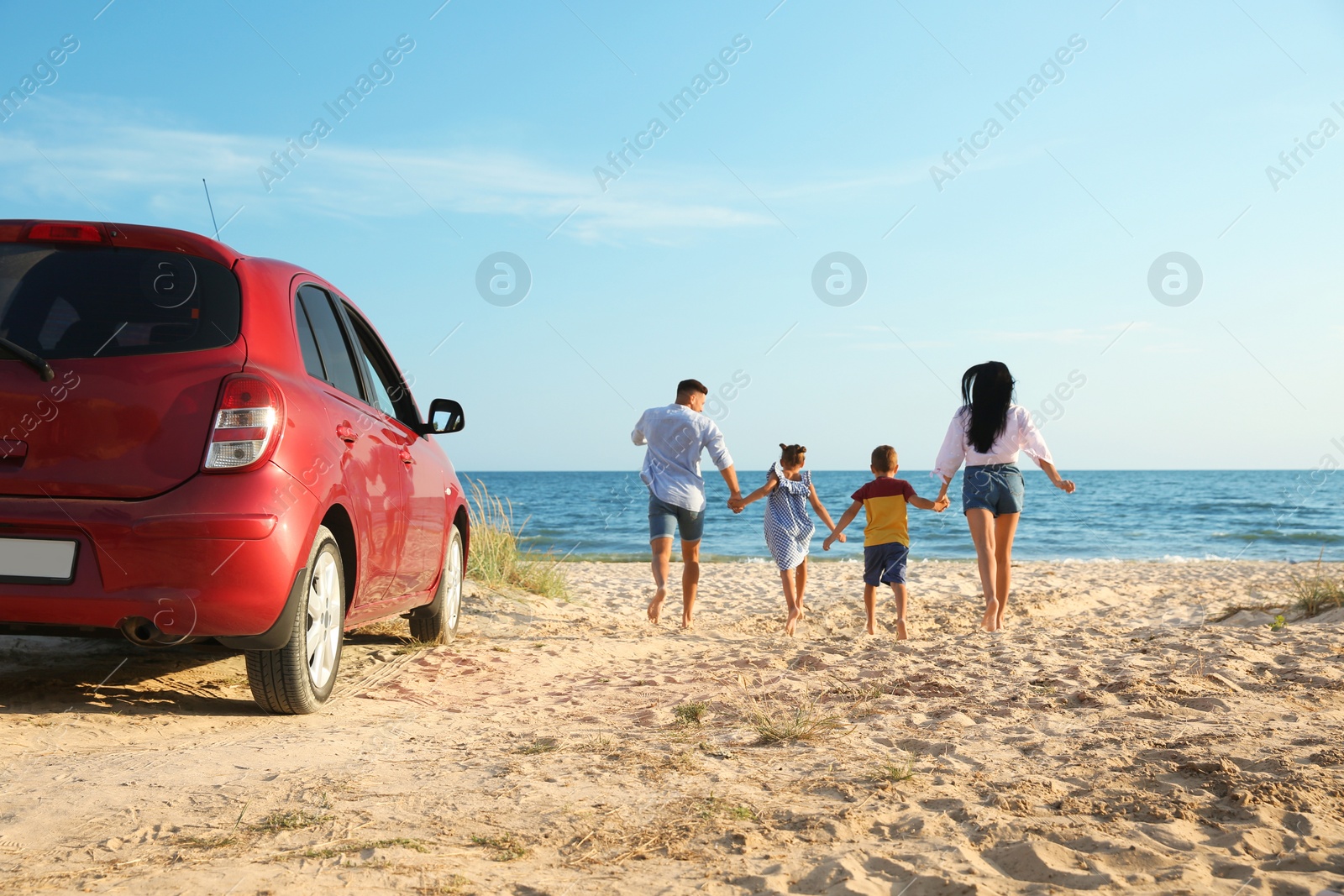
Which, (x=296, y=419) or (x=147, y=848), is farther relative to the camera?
(x=296, y=419)

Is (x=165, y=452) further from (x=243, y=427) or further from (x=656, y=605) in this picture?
(x=656, y=605)

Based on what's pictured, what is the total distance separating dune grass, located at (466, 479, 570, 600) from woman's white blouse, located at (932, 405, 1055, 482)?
451 centimetres

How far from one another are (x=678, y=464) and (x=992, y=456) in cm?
248

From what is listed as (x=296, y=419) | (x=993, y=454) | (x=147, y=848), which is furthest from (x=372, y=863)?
(x=993, y=454)

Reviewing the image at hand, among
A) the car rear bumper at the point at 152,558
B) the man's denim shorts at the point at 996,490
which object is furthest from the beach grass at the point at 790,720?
the man's denim shorts at the point at 996,490

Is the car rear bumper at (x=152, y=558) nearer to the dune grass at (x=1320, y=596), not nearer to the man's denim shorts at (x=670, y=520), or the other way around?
the man's denim shorts at (x=670, y=520)

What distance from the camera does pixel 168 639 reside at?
3.43 m

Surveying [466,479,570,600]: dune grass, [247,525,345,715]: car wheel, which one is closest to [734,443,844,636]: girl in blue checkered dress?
[466,479,570,600]: dune grass

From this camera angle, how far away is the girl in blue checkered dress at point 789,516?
852 centimetres

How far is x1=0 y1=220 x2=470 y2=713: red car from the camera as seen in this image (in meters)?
3.36

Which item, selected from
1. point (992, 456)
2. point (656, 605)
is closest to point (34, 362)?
point (656, 605)

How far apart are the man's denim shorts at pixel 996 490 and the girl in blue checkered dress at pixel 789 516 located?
1.52m

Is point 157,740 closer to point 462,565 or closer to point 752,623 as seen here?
point 462,565

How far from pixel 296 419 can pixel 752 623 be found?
6822 millimetres
